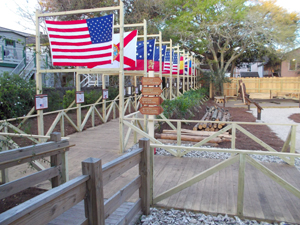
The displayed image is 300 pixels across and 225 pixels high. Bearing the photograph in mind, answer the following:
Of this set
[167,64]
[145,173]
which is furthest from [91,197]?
[167,64]

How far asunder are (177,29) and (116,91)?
9.82 metres

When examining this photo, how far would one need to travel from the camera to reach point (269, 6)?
24047 mm

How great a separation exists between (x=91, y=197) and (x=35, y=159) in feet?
5.38

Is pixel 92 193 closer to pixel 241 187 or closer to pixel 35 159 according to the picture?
pixel 35 159

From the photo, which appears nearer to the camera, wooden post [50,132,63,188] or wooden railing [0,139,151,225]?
wooden railing [0,139,151,225]

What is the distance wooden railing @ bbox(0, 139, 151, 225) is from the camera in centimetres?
161

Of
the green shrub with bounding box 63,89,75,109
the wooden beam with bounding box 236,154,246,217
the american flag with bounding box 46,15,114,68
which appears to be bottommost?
the wooden beam with bounding box 236,154,246,217

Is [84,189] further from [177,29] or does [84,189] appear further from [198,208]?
[177,29]

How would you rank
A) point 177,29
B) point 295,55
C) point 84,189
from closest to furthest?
point 84,189, point 177,29, point 295,55

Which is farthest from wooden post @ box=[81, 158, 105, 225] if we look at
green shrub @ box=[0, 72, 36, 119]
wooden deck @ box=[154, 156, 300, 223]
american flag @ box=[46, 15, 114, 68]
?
green shrub @ box=[0, 72, 36, 119]

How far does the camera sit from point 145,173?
Answer: 335cm

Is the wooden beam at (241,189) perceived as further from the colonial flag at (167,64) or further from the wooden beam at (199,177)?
the colonial flag at (167,64)

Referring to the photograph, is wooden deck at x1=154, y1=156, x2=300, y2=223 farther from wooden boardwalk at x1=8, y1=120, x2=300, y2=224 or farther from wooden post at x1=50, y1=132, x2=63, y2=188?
wooden post at x1=50, y1=132, x2=63, y2=188

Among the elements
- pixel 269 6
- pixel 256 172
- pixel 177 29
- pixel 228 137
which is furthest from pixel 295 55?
pixel 256 172
